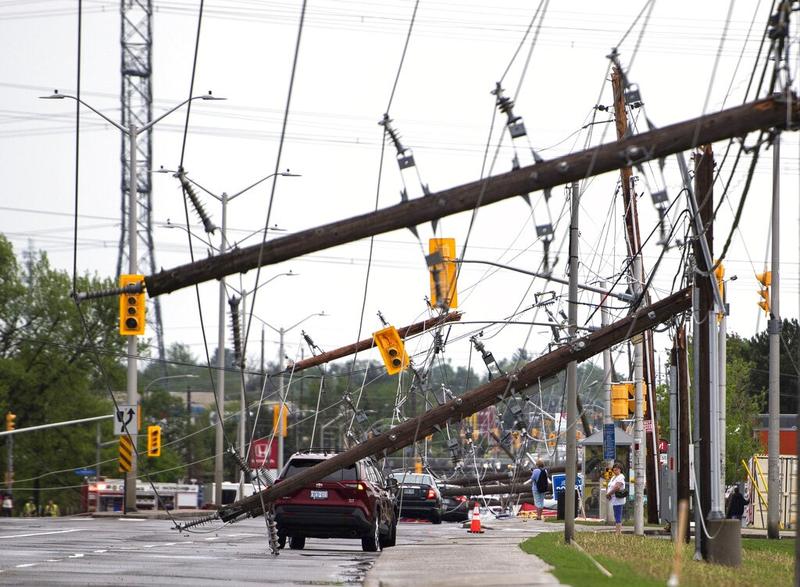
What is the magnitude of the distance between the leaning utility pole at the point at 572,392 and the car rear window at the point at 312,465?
3.73m

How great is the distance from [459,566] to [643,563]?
2441 mm

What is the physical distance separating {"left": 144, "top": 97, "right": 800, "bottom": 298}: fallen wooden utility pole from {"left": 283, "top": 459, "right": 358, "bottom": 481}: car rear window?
821 cm

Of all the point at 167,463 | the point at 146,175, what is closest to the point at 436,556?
the point at 167,463

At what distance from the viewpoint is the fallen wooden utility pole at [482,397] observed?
995 inches

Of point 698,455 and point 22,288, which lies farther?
point 22,288

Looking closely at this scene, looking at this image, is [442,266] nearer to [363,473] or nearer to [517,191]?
[517,191]

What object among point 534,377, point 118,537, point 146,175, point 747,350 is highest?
point 146,175

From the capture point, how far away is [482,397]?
27.5 meters

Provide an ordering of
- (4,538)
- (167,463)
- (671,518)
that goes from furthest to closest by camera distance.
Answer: (167,463)
(4,538)
(671,518)

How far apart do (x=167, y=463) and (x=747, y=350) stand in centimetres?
4431

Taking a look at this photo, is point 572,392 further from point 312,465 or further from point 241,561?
point 241,561

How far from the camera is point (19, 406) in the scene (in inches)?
3312

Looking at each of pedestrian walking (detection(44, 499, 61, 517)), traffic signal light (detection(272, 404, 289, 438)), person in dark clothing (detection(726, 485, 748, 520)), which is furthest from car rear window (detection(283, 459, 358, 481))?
pedestrian walking (detection(44, 499, 61, 517))

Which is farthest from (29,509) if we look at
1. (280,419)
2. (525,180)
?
(525,180)
